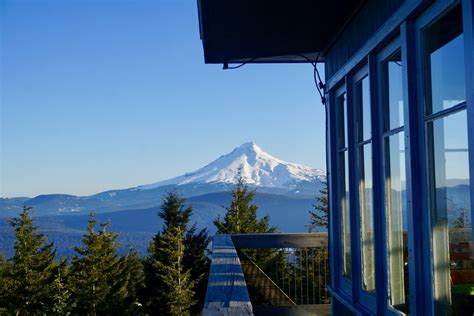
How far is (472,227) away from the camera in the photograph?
1912mm

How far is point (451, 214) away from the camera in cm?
212

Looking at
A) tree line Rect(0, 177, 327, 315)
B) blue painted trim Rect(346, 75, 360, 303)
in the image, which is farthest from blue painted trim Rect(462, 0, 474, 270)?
tree line Rect(0, 177, 327, 315)

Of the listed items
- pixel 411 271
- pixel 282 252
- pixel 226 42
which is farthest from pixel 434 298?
pixel 282 252

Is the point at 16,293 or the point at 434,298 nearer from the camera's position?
the point at 434,298

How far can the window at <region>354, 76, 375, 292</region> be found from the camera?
3.21 meters

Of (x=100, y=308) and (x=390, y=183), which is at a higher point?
(x=390, y=183)

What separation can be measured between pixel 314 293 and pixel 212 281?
123 inches

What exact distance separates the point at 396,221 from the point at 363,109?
0.88 meters

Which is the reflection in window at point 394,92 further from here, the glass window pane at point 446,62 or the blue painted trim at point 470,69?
the blue painted trim at point 470,69

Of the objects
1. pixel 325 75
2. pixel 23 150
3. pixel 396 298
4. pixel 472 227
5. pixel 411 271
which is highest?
pixel 23 150

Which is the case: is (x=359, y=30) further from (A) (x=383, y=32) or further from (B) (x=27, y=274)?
(B) (x=27, y=274)

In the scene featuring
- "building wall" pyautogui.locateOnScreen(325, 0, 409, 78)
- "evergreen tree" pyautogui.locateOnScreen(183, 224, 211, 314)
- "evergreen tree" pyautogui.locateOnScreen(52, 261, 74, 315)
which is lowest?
"evergreen tree" pyautogui.locateOnScreen(52, 261, 74, 315)

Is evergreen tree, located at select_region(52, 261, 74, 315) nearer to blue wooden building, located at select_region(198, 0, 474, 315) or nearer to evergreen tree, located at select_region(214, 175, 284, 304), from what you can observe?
evergreen tree, located at select_region(214, 175, 284, 304)

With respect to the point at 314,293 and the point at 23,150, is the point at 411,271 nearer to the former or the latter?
the point at 314,293
